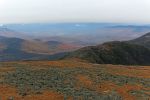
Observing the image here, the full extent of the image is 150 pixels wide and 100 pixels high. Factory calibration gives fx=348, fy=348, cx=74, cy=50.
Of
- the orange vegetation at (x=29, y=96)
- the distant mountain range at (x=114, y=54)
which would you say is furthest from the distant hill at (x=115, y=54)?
the orange vegetation at (x=29, y=96)

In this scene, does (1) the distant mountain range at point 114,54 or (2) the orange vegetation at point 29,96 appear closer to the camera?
(2) the orange vegetation at point 29,96

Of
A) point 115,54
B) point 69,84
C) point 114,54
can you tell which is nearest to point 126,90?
point 69,84

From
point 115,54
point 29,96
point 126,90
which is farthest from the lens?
point 115,54

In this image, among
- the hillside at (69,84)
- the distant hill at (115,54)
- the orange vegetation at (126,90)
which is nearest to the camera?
the hillside at (69,84)

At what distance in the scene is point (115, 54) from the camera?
11756 cm

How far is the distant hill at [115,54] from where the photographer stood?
103 meters

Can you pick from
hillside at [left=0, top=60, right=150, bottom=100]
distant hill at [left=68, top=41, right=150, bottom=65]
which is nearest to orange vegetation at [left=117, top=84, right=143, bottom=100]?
hillside at [left=0, top=60, right=150, bottom=100]

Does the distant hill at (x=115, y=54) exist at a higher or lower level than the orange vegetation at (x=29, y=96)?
lower

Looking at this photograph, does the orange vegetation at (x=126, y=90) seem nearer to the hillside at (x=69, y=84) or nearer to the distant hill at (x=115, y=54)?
the hillside at (x=69, y=84)

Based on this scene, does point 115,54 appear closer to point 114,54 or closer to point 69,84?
point 114,54

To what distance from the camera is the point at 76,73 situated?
174 ft

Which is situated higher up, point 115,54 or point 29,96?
point 29,96

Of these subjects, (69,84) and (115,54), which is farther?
(115,54)

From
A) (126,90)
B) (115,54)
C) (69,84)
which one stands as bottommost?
(115,54)
